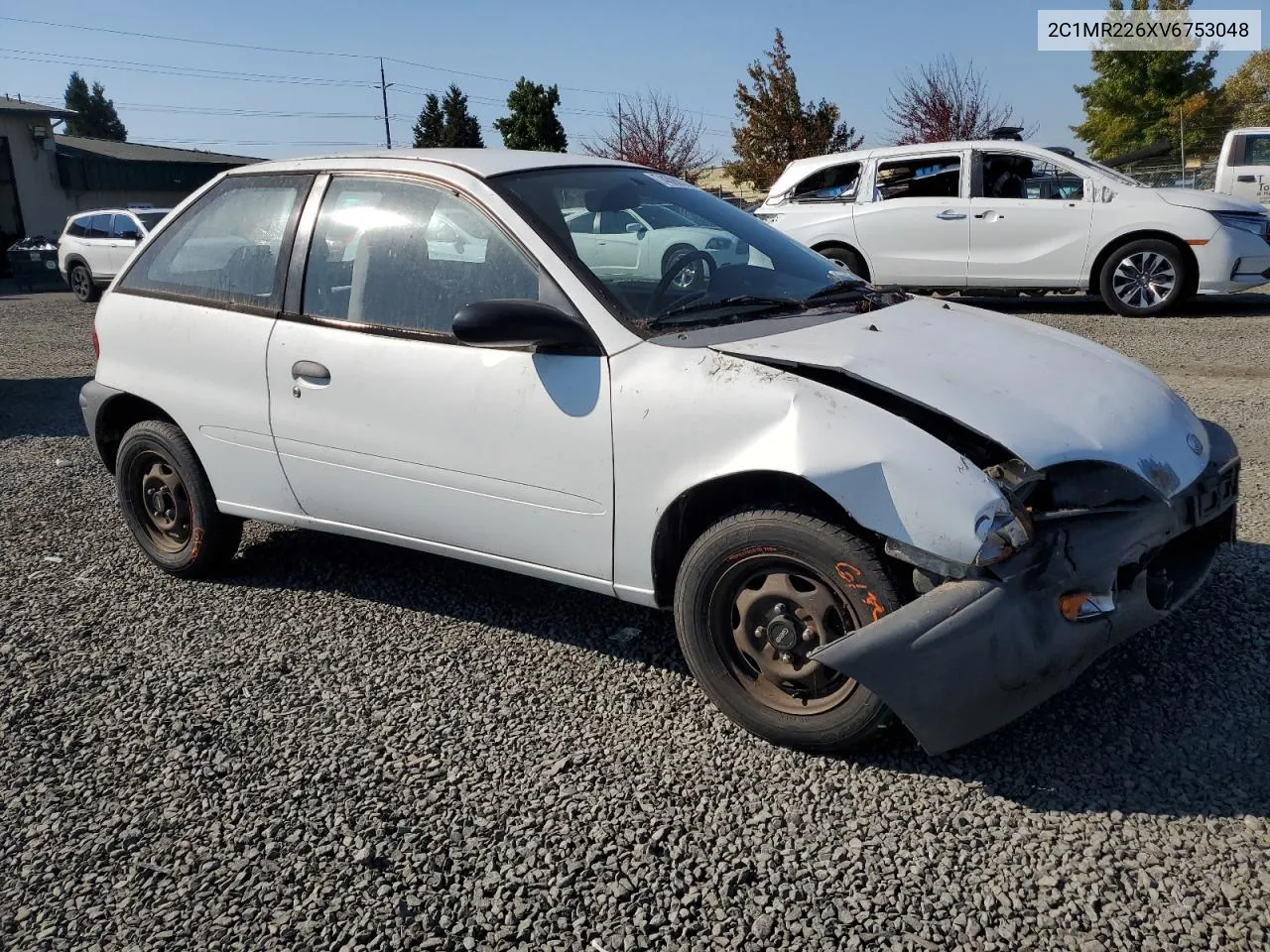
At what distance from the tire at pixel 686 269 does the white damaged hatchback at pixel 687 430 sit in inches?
0.5

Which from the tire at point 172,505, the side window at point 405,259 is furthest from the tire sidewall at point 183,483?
the side window at point 405,259

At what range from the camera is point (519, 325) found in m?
3.34

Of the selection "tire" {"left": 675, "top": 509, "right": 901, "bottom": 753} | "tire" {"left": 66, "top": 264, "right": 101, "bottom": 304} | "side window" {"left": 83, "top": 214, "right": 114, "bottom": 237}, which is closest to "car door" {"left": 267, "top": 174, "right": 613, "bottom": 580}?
"tire" {"left": 675, "top": 509, "right": 901, "bottom": 753}

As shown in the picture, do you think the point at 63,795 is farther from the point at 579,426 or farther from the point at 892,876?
the point at 892,876

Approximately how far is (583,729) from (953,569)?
1.24m

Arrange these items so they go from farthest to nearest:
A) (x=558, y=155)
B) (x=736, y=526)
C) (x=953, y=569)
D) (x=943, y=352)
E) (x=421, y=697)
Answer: (x=558, y=155), (x=421, y=697), (x=943, y=352), (x=736, y=526), (x=953, y=569)

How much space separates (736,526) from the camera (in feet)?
10.2

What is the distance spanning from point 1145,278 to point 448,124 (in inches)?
1638

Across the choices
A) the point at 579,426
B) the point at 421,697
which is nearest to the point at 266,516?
the point at 421,697

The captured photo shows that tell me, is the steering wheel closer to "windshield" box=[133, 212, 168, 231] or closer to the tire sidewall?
the tire sidewall

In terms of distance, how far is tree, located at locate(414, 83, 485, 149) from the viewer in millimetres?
48031

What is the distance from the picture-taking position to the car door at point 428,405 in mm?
3453

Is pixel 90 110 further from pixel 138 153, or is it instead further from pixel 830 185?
pixel 830 185

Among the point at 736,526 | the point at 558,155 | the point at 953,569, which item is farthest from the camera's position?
the point at 558,155
